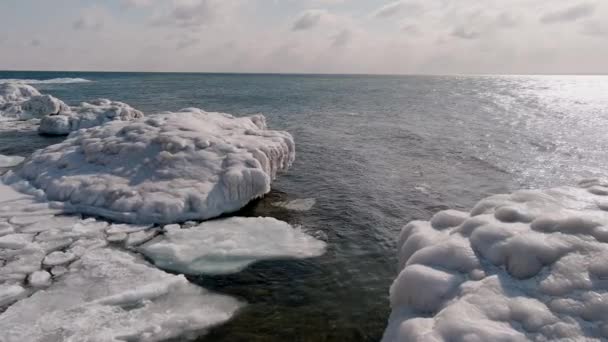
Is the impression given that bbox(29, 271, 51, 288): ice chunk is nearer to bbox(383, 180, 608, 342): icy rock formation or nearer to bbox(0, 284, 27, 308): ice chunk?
bbox(0, 284, 27, 308): ice chunk

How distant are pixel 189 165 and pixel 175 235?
11.1ft

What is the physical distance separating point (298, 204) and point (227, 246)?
466 centimetres

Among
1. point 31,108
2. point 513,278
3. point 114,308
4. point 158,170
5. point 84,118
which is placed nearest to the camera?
point 513,278

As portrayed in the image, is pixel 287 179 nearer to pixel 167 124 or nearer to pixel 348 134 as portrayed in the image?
pixel 167 124

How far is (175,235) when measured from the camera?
440 inches

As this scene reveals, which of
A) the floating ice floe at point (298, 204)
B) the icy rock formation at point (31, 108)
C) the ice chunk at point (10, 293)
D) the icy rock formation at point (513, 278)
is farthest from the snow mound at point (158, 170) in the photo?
the icy rock formation at point (31, 108)

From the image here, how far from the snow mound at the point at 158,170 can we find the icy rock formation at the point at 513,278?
7954 millimetres

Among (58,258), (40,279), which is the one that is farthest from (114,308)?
(58,258)

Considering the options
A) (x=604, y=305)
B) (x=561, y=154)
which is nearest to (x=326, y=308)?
(x=604, y=305)

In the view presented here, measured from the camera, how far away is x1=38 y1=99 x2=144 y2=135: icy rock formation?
27750 millimetres

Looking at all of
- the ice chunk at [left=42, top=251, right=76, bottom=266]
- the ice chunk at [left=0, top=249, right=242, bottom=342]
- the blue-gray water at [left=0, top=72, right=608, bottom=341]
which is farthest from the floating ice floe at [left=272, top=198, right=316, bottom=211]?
the ice chunk at [left=42, top=251, right=76, bottom=266]

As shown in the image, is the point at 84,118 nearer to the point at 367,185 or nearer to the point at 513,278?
the point at 367,185

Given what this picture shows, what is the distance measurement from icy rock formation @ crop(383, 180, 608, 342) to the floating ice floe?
7877 mm

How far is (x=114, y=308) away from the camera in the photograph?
7.72 m
